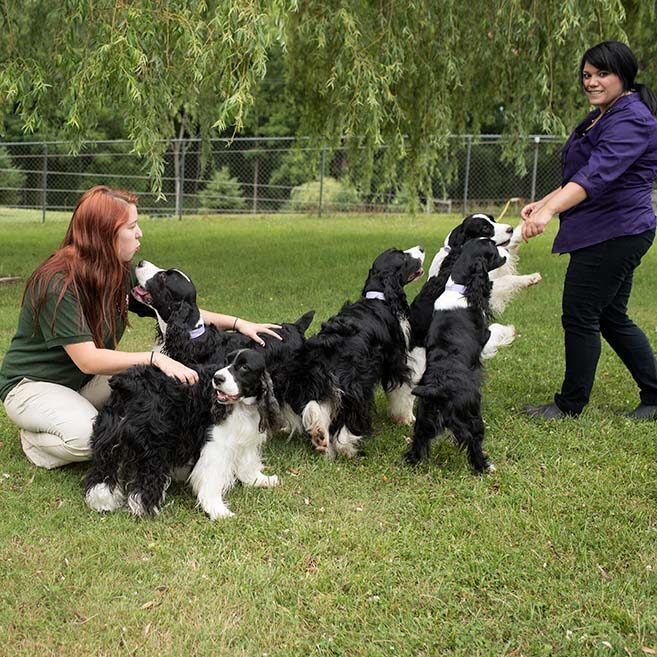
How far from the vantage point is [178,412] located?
3848mm

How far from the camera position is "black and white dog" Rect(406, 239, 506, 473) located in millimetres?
4203

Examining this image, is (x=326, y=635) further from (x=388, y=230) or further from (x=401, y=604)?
(x=388, y=230)

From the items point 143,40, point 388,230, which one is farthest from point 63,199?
point 143,40

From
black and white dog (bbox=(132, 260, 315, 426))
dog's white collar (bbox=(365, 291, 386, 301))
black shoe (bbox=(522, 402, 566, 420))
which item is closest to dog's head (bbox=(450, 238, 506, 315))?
dog's white collar (bbox=(365, 291, 386, 301))

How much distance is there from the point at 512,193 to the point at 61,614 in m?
21.9

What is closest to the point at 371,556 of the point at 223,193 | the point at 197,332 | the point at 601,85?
the point at 197,332

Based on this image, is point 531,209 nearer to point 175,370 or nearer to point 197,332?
point 197,332

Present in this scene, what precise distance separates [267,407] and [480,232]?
7.38 feet

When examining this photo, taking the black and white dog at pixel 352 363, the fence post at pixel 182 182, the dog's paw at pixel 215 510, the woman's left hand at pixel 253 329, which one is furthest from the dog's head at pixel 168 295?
the fence post at pixel 182 182

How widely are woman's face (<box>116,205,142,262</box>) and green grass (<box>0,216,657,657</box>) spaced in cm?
128

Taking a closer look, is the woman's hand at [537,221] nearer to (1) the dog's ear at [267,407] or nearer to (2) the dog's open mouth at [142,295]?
(1) the dog's ear at [267,407]

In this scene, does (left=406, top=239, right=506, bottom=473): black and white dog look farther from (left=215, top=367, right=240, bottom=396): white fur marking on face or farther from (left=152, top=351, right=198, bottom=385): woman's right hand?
(left=152, top=351, right=198, bottom=385): woman's right hand

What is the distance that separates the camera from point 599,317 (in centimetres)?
502

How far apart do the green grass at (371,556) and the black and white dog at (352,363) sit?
0.21 meters
